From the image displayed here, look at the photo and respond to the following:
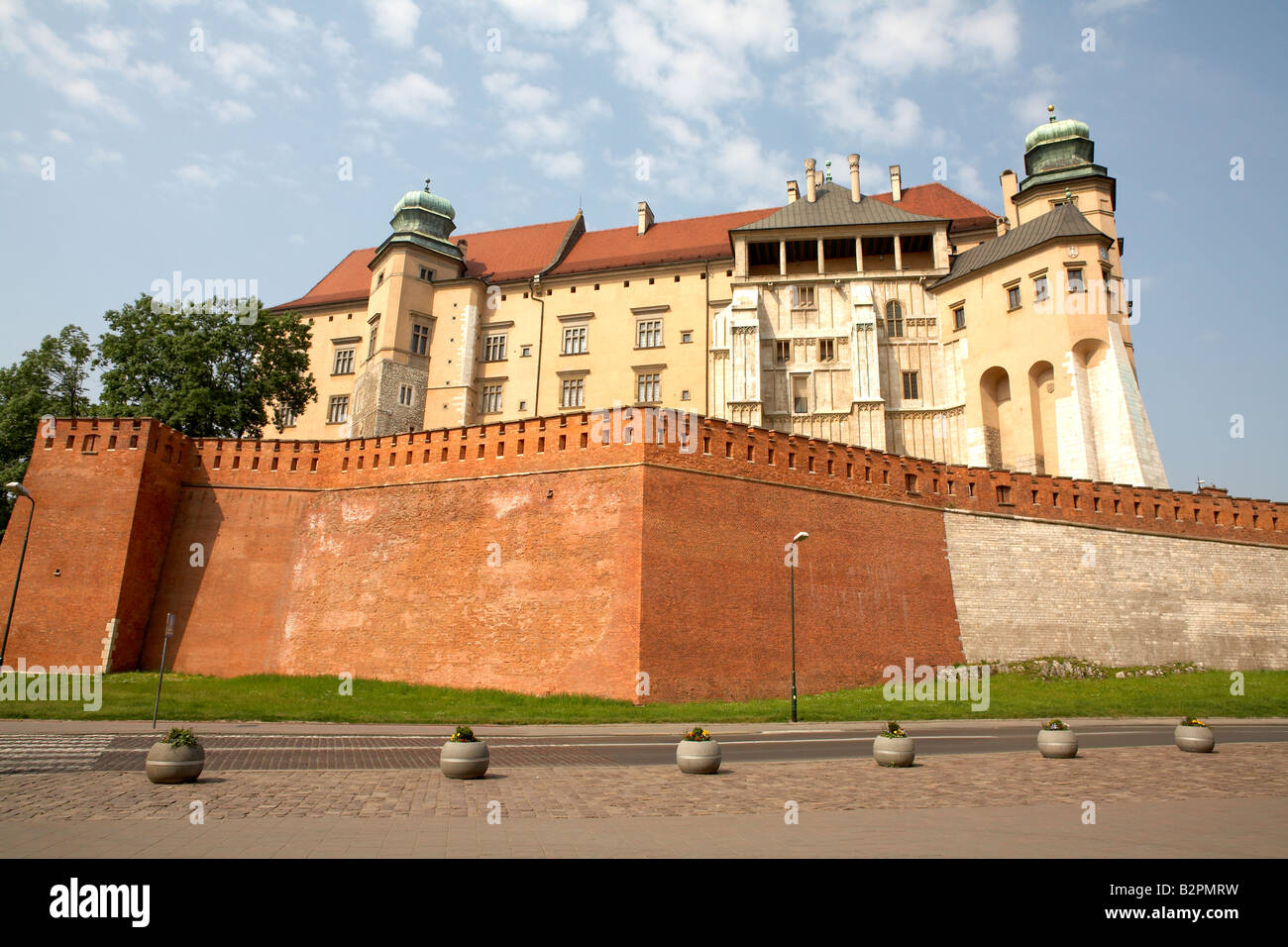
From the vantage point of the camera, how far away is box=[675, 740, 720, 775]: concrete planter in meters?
13.2

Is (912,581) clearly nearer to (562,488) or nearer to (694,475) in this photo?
(694,475)

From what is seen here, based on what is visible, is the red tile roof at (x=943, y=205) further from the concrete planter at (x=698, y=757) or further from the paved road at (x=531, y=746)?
the concrete planter at (x=698, y=757)

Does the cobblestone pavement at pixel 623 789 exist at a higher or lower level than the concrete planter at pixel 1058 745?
lower

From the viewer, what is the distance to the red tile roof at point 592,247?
56906 millimetres

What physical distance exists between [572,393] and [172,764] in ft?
152

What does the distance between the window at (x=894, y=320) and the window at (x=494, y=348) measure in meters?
26.0

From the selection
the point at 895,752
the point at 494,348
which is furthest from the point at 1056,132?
the point at 895,752

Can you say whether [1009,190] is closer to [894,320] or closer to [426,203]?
[894,320]

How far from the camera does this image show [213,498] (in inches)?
1312

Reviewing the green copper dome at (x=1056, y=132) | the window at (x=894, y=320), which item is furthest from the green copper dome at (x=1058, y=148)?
the window at (x=894, y=320)

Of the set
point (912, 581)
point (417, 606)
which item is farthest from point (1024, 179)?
point (417, 606)

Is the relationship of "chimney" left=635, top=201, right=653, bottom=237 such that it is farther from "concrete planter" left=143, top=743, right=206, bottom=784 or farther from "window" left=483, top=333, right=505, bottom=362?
"concrete planter" left=143, top=743, right=206, bottom=784

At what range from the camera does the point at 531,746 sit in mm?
17625

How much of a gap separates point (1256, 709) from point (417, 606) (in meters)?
28.3
